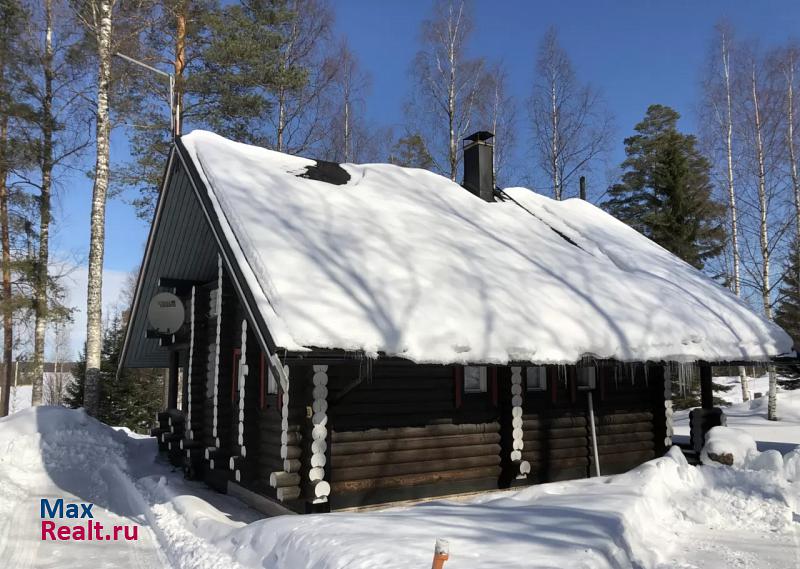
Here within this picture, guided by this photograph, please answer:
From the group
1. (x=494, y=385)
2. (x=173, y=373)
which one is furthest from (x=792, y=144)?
(x=173, y=373)

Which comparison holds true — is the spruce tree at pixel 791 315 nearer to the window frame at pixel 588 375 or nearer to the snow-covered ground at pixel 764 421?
the snow-covered ground at pixel 764 421

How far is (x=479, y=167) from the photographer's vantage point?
1386 cm

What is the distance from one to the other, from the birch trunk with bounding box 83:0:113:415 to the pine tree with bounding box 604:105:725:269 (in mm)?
20734

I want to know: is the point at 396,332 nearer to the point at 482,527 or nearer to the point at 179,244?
the point at 482,527

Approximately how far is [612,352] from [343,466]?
14.2 ft

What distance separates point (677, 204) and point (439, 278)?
20222mm

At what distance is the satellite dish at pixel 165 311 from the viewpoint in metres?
11.4

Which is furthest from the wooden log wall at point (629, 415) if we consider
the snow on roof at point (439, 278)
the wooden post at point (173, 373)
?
the wooden post at point (173, 373)

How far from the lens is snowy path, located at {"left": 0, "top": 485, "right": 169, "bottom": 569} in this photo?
22.1 feet

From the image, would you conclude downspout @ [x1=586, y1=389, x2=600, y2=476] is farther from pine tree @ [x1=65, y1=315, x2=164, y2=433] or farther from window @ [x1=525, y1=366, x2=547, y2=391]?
pine tree @ [x1=65, y1=315, x2=164, y2=433]

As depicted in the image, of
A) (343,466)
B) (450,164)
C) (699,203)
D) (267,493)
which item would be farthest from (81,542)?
(699,203)

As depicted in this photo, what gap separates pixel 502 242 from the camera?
10.9m

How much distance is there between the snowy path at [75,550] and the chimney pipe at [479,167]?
965 centimetres

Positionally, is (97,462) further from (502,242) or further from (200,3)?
(200,3)
